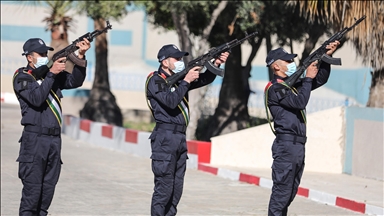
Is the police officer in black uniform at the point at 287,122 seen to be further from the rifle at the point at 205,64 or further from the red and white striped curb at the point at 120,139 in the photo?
the red and white striped curb at the point at 120,139

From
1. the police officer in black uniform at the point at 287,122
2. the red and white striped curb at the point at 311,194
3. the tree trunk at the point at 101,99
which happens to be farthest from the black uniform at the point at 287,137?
the tree trunk at the point at 101,99

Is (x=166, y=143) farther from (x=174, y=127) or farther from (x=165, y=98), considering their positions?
(x=165, y=98)

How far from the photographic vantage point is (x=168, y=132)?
778cm

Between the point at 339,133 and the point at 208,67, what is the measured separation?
18.6 feet

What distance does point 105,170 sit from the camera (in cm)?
1367

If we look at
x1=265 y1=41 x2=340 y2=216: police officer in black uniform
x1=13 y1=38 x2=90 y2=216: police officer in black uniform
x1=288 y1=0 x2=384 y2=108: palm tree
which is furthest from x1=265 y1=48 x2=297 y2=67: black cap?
x1=288 y1=0 x2=384 y2=108: palm tree

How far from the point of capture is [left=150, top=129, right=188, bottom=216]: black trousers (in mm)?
7680

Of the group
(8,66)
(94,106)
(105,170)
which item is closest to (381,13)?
(105,170)

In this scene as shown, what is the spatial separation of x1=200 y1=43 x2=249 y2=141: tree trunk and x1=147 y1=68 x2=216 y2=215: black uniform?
10966mm

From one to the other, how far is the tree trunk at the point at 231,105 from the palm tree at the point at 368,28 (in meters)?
5.80

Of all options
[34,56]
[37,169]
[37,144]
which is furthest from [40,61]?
[37,169]

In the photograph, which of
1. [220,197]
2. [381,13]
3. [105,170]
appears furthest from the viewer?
[105,170]

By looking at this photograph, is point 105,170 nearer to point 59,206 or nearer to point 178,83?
point 59,206

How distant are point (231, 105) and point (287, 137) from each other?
37.0ft
